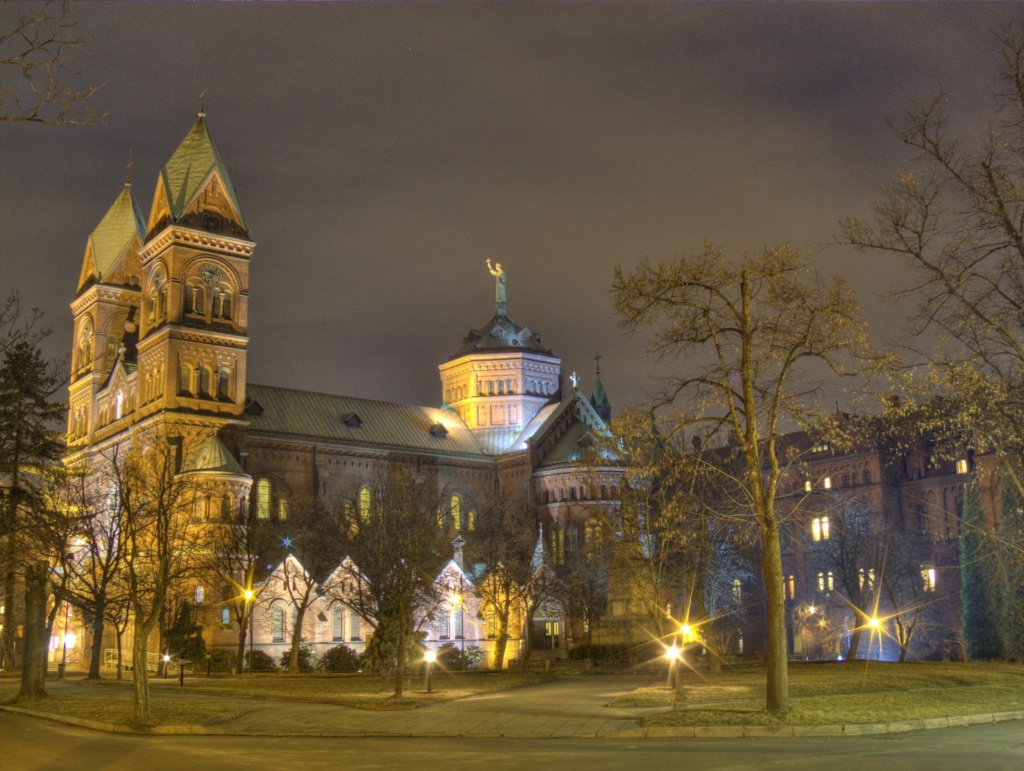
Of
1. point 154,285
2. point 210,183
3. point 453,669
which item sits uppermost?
point 210,183

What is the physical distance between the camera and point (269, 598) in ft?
202

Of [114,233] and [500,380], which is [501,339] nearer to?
[500,380]

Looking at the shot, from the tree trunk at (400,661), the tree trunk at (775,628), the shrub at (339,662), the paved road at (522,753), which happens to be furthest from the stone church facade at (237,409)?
the paved road at (522,753)

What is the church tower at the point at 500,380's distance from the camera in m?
87.4

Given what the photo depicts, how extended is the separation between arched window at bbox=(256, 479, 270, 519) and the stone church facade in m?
0.09

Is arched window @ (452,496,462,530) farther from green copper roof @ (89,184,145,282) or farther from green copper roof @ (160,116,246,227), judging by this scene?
green copper roof @ (89,184,145,282)

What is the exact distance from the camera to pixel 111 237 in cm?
8325

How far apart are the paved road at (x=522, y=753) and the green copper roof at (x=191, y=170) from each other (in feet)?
171

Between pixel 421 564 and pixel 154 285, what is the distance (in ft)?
137

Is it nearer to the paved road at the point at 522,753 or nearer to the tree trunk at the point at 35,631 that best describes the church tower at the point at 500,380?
the tree trunk at the point at 35,631

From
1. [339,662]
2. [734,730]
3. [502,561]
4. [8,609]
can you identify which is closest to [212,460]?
[339,662]

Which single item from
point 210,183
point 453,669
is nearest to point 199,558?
point 453,669

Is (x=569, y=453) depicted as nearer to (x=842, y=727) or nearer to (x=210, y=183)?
(x=210, y=183)

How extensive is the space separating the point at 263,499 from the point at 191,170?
21.7 meters
